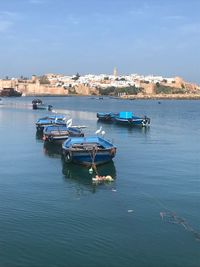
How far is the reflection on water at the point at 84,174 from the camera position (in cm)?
2050

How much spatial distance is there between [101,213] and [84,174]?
23.2 feet

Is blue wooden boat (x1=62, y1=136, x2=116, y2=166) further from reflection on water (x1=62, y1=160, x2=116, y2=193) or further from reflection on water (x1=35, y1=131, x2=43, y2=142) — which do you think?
reflection on water (x1=35, y1=131, x2=43, y2=142)

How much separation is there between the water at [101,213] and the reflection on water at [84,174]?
46 millimetres

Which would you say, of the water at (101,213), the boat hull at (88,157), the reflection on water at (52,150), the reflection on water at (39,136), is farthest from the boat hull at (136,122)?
the boat hull at (88,157)

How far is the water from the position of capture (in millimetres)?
12414

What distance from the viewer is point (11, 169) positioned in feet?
79.3

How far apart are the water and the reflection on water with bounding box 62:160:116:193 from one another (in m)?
0.05

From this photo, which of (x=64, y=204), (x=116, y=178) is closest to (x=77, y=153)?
(x=116, y=178)

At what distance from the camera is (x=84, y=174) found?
23.0 meters

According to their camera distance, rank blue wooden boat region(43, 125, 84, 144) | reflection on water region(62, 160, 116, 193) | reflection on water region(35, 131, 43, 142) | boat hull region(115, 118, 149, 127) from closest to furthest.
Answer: reflection on water region(62, 160, 116, 193)
blue wooden boat region(43, 125, 84, 144)
reflection on water region(35, 131, 43, 142)
boat hull region(115, 118, 149, 127)

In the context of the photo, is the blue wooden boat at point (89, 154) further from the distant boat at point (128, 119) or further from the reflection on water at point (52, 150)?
the distant boat at point (128, 119)

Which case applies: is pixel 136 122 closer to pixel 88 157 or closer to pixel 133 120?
pixel 133 120

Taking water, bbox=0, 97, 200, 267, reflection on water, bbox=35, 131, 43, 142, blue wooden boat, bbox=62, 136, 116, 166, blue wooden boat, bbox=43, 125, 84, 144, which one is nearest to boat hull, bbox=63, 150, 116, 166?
blue wooden boat, bbox=62, 136, 116, 166

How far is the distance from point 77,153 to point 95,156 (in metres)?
0.92
